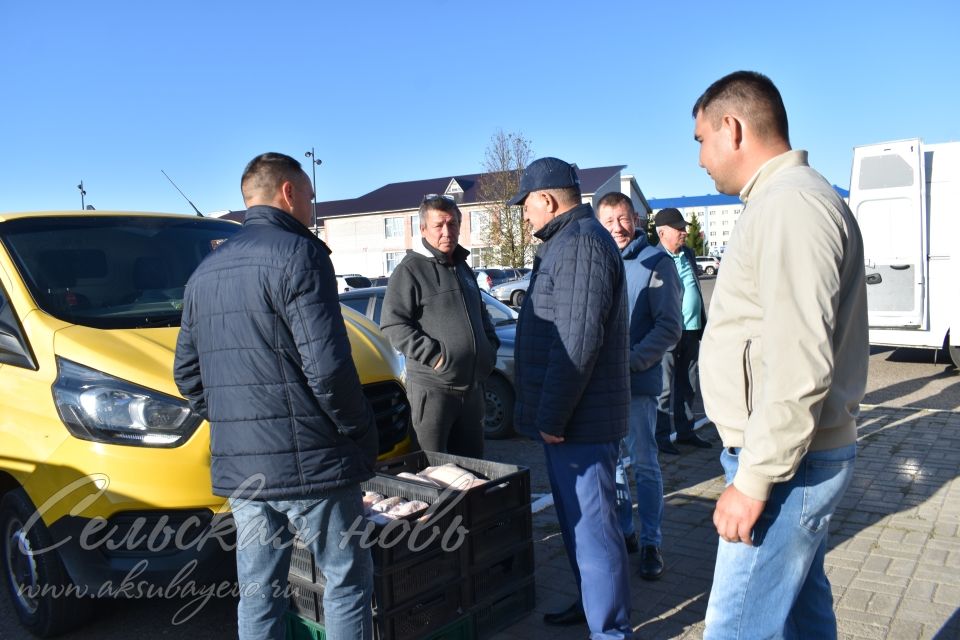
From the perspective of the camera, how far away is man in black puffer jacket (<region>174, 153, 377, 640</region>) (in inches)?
101

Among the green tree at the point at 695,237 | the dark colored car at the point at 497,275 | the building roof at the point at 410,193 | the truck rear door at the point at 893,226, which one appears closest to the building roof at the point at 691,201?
the green tree at the point at 695,237

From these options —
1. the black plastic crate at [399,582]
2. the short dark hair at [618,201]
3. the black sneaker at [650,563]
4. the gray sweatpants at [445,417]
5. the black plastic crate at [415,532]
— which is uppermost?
the short dark hair at [618,201]

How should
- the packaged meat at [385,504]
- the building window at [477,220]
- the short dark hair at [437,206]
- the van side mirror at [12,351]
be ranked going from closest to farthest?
the packaged meat at [385,504]
the van side mirror at [12,351]
the short dark hair at [437,206]
the building window at [477,220]

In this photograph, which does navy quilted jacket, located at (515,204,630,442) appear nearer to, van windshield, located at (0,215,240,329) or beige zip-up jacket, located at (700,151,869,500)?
beige zip-up jacket, located at (700,151,869,500)

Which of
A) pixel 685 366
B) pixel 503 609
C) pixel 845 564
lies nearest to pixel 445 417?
pixel 503 609

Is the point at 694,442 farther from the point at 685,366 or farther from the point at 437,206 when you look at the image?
the point at 437,206

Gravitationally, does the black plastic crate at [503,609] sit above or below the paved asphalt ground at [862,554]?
above

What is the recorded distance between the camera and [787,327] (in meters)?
1.89

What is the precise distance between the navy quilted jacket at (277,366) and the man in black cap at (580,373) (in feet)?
3.00

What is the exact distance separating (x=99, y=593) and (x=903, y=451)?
6.42 meters

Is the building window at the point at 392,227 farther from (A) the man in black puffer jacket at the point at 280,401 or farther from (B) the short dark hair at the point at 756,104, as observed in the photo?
(B) the short dark hair at the point at 756,104

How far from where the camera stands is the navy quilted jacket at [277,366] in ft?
8.34

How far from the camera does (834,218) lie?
1.91m

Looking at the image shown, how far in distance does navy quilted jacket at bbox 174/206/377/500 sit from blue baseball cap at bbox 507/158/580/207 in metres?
1.13
